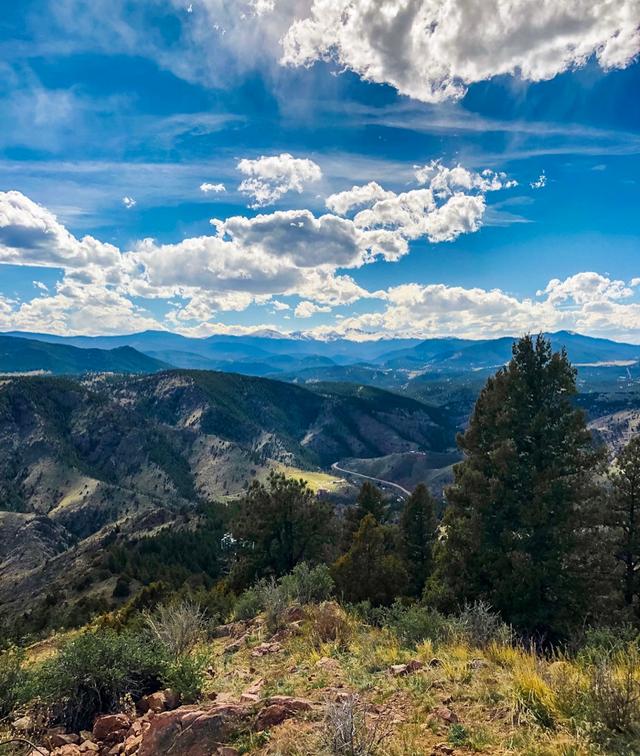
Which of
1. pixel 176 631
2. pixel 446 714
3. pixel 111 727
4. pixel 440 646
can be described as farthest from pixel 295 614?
pixel 446 714

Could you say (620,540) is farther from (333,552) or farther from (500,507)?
(333,552)

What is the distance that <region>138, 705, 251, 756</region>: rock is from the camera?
7.16 meters

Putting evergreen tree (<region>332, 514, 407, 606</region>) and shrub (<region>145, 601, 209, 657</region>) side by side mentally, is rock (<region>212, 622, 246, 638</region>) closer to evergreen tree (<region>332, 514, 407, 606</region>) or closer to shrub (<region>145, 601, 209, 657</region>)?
shrub (<region>145, 601, 209, 657</region>)

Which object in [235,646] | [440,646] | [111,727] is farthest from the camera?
[235,646]

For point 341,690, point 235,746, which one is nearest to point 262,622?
point 341,690

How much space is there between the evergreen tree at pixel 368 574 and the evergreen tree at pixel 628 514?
12252 mm

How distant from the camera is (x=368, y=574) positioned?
78.5 feet

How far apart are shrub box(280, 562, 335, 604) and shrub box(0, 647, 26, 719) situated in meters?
11.6

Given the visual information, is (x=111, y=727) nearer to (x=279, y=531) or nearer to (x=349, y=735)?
(x=349, y=735)

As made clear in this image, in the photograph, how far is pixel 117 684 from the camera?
31.7 ft

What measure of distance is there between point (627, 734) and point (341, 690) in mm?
4437

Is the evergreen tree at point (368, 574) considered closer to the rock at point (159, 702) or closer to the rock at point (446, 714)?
the rock at point (159, 702)

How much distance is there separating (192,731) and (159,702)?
6.62 feet

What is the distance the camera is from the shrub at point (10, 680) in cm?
906
